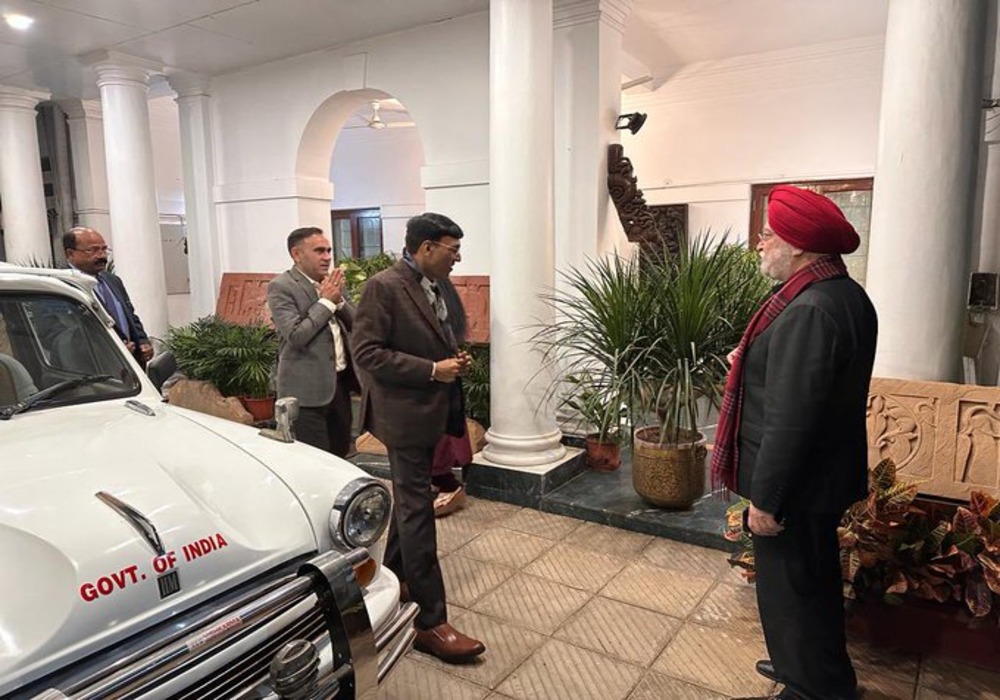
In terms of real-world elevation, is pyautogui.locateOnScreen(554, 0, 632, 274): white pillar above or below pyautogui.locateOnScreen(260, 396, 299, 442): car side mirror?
above

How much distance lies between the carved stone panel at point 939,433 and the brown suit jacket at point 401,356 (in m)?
1.95

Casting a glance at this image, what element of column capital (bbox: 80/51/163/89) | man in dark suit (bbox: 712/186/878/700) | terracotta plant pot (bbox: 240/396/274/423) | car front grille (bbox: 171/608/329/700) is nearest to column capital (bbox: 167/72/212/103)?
column capital (bbox: 80/51/163/89)

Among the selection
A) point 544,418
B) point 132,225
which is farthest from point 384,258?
point 132,225

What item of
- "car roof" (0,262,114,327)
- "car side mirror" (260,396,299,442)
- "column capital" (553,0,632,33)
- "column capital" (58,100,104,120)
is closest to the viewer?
"car side mirror" (260,396,299,442)

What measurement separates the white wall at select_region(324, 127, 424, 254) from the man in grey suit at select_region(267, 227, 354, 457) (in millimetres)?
7361

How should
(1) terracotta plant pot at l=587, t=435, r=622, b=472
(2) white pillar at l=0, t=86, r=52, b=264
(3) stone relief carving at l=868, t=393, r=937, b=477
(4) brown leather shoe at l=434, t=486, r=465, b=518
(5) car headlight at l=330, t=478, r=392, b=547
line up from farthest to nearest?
1. (2) white pillar at l=0, t=86, r=52, b=264
2. (1) terracotta plant pot at l=587, t=435, r=622, b=472
3. (4) brown leather shoe at l=434, t=486, r=465, b=518
4. (3) stone relief carving at l=868, t=393, r=937, b=477
5. (5) car headlight at l=330, t=478, r=392, b=547

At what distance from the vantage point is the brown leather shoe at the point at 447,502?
12.8 feet

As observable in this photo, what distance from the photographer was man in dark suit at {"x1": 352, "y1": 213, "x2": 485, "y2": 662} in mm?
2467

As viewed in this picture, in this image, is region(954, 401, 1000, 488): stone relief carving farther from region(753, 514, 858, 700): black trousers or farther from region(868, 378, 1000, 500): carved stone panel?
region(753, 514, 858, 700): black trousers

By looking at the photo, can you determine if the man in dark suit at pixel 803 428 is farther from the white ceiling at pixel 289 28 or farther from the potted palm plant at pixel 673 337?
the white ceiling at pixel 289 28

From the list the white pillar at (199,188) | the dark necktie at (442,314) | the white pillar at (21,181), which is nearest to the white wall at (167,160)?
the white pillar at (21,181)

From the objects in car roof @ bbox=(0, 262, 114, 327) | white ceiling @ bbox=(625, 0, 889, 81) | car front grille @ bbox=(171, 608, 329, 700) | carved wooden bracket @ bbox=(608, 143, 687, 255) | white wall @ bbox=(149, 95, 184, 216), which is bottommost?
car front grille @ bbox=(171, 608, 329, 700)

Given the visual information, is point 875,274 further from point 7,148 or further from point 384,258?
point 7,148

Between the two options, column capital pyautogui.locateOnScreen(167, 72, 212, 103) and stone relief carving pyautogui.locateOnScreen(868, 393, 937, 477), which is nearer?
stone relief carving pyautogui.locateOnScreen(868, 393, 937, 477)
